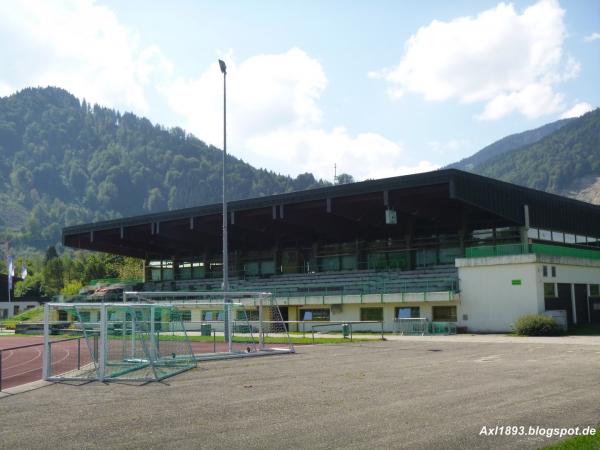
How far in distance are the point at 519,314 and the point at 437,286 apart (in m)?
5.98

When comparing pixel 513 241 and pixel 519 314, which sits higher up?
pixel 513 241

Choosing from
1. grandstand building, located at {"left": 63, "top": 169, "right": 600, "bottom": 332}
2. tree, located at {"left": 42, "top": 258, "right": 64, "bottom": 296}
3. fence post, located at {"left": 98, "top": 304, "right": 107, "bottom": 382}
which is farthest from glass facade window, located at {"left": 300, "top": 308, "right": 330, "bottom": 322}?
tree, located at {"left": 42, "top": 258, "right": 64, "bottom": 296}

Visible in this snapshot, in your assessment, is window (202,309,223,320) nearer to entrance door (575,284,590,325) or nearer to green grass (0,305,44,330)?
green grass (0,305,44,330)

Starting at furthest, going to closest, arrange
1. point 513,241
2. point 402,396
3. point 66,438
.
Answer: point 513,241, point 402,396, point 66,438

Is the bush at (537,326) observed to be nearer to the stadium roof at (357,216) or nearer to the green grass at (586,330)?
the green grass at (586,330)

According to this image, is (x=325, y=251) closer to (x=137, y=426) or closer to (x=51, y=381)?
(x=51, y=381)

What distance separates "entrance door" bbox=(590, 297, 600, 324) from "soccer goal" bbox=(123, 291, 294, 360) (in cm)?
2193

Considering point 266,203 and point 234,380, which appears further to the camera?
A: point 266,203

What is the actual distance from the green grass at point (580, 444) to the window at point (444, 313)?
36056mm

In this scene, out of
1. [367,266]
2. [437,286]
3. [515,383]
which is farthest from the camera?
[367,266]

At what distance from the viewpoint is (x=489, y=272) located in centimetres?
4334

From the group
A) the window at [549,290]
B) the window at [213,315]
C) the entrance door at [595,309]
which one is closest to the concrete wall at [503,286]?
the window at [549,290]

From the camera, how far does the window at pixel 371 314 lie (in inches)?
1899

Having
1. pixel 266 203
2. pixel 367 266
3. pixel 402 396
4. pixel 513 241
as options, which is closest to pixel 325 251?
pixel 367 266
